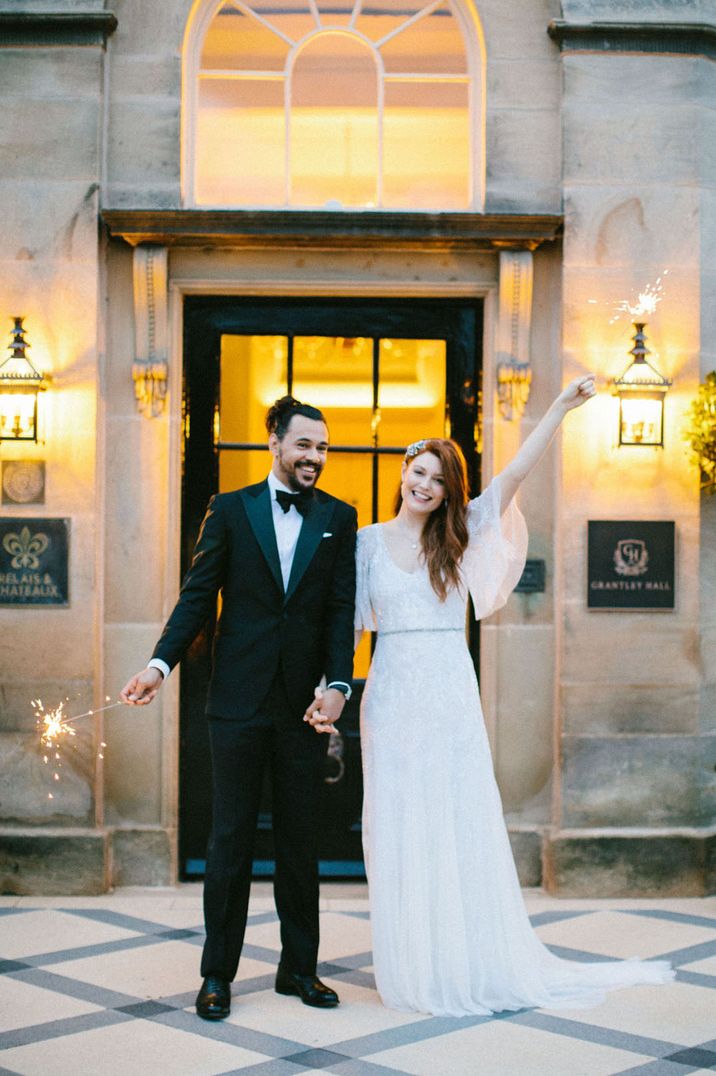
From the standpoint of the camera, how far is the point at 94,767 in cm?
678

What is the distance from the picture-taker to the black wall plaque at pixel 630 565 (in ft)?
22.4

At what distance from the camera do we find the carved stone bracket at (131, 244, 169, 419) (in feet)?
22.5

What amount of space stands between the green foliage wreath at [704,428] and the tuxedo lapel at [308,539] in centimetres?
228

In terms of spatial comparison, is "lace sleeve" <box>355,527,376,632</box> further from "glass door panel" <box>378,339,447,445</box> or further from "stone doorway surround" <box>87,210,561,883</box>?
"glass door panel" <box>378,339,447,445</box>

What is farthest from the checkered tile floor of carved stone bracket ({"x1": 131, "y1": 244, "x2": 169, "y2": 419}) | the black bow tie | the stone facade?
carved stone bracket ({"x1": 131, "y1": 244, "x2": 169, "y2": 419})

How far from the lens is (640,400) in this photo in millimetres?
6750

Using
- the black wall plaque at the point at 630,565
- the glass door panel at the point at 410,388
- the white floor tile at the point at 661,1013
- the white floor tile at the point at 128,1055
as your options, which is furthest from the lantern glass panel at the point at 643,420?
the white floor tile at the point at 128,1055

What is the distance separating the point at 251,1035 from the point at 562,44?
488 centimetres

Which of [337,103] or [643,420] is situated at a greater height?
[337,103]

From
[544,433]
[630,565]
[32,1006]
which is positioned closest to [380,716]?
[544,433]

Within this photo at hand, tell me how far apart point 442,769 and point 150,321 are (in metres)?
2.98

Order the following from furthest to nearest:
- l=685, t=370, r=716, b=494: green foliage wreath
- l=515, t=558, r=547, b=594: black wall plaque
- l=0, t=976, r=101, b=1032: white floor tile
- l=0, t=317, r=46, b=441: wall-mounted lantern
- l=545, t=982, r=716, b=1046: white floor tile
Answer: l=515, t=558, r=547, b=594: black wall plaque < l=0, t=317, r=46, b=441: wall-mounted lantern < l=685, t=370, r=716, b=494: green foliage wreath < l=0, t=976, r=101, b=1032: white floor tile < l=545, t=982, r=716, b=1046: white floor tile

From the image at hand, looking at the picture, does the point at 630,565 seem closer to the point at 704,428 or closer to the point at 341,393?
the point at 704,428

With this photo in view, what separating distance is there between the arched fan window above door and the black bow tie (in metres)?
2.55
